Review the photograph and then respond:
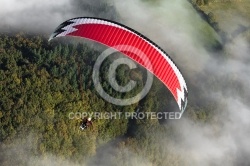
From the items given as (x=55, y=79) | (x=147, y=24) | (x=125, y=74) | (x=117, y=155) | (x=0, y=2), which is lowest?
(x=117, y=155)

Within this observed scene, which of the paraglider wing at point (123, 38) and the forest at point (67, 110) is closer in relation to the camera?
the paraglider wing at point (123, 38)

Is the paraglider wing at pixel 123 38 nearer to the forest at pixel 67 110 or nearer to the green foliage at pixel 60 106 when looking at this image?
the green foliage at pixel 60 106

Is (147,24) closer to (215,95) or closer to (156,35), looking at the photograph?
(156,35)

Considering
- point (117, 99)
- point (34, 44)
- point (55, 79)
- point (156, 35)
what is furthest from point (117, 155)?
point (156, 35)

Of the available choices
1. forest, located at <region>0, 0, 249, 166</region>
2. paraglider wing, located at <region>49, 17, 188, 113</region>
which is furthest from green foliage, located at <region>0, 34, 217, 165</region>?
paraglider wing, located at <region>49, 17, 188, 113</region>

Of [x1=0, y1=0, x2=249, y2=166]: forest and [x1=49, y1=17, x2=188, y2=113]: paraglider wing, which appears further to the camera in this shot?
[x1=0, y1=0, x2=249, y2=166]: forest

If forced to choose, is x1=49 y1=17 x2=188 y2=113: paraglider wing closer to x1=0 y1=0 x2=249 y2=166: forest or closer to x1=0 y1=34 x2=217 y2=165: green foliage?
x1=0 y1=34 x2=217 y2=165: green foliage

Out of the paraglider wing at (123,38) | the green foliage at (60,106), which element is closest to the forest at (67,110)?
the green foliage at (60,106)

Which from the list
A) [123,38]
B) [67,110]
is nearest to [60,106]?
[67,110]

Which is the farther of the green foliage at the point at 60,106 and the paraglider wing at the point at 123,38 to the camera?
the green foliage at the point at 60,106
